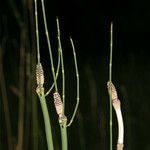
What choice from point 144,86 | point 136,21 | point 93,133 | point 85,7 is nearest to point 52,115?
point 93,133

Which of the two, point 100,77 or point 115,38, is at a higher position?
point 115,38

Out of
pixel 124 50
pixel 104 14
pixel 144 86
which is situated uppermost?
pixel 104 14

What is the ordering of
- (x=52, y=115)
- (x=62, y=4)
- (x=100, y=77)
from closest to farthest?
1. (x=52, y=115)
2. (x=100, y=77)
3. (x=62, y=4)

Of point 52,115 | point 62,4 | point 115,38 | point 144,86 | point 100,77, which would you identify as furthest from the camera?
point 62,4

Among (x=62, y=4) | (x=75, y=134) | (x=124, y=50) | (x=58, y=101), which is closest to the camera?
(x=58, y=101)


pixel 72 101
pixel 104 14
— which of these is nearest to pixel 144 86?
pixel 72 101

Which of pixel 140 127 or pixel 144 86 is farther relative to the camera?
pixel 144 86

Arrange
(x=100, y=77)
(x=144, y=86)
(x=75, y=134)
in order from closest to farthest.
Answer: (x=75, y=134)
(x=144, y=86)
(x=100, y=77)

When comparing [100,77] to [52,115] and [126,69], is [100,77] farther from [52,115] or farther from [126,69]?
[52,115]

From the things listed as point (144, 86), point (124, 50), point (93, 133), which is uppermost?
point (124, 50)

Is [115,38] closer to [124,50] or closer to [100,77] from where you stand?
[124,50]
